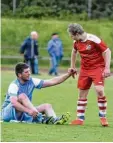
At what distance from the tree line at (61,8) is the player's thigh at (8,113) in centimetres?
3745

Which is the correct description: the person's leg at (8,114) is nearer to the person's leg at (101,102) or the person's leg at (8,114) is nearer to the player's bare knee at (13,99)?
the player's bare knee at (13,99)

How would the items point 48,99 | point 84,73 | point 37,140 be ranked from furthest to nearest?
1. point 48,99
2. point 84,73
3. point 37,140

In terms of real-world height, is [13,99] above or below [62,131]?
above

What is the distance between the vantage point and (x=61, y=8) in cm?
5231

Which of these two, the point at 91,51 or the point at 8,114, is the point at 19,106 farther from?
the point at 91,51

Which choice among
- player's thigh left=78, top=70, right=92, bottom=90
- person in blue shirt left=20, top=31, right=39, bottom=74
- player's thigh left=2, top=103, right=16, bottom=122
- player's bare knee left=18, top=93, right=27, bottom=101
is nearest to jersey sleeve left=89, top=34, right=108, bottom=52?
player's thigh left=78, top=70, right=92, bottom=90

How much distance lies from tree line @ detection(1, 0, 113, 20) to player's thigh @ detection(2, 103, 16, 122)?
37446 millimetres

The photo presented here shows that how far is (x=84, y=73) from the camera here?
42.0 feet

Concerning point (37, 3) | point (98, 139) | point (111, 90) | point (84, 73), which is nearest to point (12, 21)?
point (37, 3)

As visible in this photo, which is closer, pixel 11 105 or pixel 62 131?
pixel 62 131

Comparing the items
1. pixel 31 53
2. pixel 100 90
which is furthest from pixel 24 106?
pixel 31 53

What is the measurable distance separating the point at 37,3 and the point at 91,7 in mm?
3874

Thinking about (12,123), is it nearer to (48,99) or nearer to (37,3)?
(48,99)

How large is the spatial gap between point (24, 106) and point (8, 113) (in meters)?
0.39
